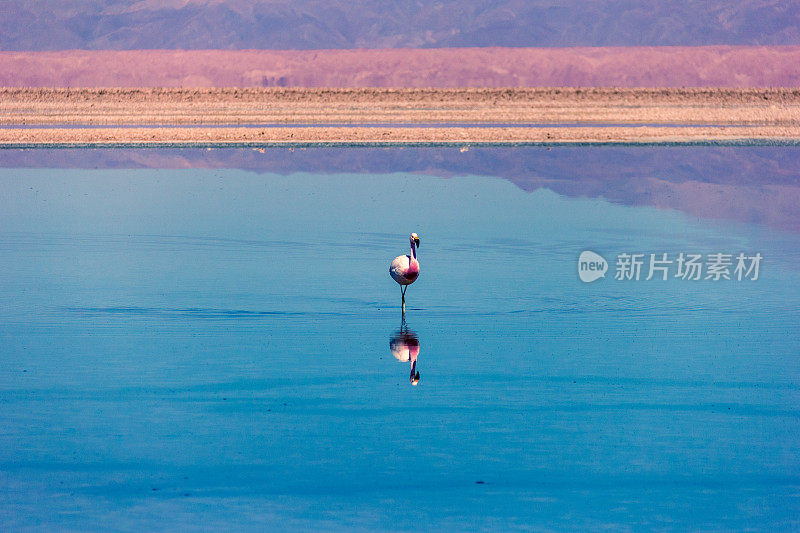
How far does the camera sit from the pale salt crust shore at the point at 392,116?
32.2 metres

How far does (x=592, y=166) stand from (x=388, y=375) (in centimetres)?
1693

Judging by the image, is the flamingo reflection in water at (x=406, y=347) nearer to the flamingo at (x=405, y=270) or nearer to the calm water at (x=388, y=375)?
the calm water at (x=388, y=375)

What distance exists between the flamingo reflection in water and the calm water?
3.3 inches

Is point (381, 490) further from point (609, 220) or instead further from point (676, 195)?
point (676, 195)

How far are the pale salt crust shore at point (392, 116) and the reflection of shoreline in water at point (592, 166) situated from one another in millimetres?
2171

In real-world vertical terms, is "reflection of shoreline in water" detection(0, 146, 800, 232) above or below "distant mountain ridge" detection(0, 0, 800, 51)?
below

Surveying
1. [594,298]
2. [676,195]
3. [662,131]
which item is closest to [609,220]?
[676,195]

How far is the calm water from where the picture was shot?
6.71m

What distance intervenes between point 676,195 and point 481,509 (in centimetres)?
Result: 1453

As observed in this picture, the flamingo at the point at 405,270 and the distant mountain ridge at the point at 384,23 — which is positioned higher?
the distant mountain ridge at the point at 384,23

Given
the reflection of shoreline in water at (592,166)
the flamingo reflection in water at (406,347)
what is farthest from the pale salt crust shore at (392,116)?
the flamingo reflection in water at (406,347)

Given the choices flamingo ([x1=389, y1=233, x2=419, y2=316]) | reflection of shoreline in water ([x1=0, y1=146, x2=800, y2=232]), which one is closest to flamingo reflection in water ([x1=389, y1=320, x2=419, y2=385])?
flamingo ([x1=389, y1=233, x2=419, y2=316])

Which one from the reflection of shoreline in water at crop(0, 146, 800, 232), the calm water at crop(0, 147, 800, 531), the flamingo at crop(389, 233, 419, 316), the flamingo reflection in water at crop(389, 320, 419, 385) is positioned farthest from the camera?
the reflection of shoreline in water at crop(0, 146, 800, 232)

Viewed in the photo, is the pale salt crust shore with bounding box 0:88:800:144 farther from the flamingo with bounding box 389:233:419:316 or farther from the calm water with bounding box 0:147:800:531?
the flamingo with bounding box 389:233:419:316
